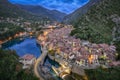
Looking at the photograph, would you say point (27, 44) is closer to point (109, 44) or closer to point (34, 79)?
point (109, 44)

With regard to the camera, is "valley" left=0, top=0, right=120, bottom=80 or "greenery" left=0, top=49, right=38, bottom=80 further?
"valley" left=0, top=0, right=120, bottom=80

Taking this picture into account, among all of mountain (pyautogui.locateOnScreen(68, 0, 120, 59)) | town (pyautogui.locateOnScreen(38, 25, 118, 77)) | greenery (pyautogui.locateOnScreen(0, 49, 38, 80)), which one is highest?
mountain (pyautogui.locateOnScreen(68, 0, 120, 59))

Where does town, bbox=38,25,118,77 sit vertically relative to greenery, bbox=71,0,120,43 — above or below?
below

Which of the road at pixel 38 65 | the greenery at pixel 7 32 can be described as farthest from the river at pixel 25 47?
the greenery at pixel 7 32

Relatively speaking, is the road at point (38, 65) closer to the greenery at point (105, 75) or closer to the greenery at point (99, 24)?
the greenery at point (105, 75)

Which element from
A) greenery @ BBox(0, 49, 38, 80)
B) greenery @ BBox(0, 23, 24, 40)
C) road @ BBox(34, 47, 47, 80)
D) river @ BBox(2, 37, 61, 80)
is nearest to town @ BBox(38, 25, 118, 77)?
road @ BBox(34, 47, 47, 80)

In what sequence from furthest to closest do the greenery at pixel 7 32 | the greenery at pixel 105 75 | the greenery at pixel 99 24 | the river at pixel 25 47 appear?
1. the greenery at pixel 7 32
2. the river at pixel 25 47
3. the greenery at pixel 99 24
4. the greenery at pixel 105 75

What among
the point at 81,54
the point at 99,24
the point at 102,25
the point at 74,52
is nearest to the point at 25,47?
the point at 99,24

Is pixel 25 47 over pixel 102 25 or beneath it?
beneath

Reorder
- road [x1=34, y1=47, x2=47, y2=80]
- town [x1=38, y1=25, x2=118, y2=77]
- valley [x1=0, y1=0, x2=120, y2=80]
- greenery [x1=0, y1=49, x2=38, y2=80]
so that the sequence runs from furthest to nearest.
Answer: town [x1=38, y1=25, x2=118, y2=77], road [x1=34, y1=47, x2=47, y2=80], valley [x1=0, y1=0, x2=120, y2=80], greenery [x1=0, y1=49, x2=38, y2=80]

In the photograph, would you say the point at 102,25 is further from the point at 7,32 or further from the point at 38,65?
the point at 7,32

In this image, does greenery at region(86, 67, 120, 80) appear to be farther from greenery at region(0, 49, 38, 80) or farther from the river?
the river

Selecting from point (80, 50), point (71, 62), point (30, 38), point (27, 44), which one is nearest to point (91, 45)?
point (80, 50)
